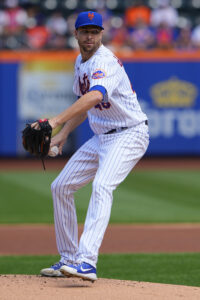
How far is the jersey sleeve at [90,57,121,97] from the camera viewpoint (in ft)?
16.0

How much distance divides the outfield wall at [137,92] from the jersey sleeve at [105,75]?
10.7 metres

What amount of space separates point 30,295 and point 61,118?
3.87ft

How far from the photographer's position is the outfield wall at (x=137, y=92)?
1569 cm

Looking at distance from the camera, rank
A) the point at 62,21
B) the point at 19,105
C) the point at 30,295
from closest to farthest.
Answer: the point at 30,295 → the point at 19,105 → the point at 62,21

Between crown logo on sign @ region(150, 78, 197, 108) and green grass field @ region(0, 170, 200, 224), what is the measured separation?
2587mm

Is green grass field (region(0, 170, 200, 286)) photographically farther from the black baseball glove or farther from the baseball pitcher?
the black baseball glove

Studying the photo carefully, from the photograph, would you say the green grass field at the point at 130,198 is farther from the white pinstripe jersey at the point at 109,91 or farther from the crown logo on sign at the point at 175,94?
the white pinstripe jersey at the point at 109,91

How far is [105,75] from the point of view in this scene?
491 centimetres

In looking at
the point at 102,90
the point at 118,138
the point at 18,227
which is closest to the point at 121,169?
the point at 118,138

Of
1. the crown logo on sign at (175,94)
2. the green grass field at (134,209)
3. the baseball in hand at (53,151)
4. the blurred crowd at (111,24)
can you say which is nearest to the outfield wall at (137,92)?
the crown logo on sign at (175,94)

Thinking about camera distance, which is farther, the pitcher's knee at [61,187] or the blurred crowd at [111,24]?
the blurred crowd at [111,24]

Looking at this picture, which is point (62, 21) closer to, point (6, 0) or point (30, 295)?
point (6, 0)

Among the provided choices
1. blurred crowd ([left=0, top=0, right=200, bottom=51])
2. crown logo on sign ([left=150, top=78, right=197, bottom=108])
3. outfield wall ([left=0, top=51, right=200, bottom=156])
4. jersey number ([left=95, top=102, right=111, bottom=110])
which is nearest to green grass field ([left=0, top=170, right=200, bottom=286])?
jersey number ([left=95, top=102, right=111, bottom=110])

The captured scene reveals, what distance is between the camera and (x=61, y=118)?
472 centimetres
